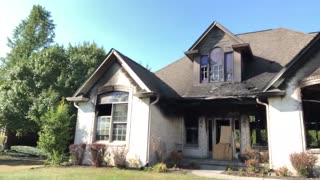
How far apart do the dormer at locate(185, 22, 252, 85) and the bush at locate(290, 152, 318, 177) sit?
547 cm

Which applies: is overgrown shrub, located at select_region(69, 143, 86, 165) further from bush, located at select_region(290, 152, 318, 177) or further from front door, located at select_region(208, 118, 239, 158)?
bush, located at select_region(290, 152, 318, 177)

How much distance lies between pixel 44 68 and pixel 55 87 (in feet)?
5.85

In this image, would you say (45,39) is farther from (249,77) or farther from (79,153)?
(249,77)

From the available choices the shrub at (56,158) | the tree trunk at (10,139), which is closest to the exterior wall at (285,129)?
the shrub at (56,158)

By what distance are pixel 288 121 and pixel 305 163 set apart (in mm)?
1786

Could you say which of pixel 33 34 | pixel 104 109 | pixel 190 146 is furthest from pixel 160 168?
pixel 33 34

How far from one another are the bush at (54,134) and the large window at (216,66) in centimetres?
777

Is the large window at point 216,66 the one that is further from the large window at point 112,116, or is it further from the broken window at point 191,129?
the large window at point 112,116

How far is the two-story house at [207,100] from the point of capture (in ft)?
39.5

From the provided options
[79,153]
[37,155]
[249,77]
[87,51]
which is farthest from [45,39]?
[249,77]

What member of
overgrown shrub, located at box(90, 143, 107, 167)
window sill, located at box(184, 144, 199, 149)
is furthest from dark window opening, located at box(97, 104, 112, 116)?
window sill, located at box(184, 144, 199, 149)

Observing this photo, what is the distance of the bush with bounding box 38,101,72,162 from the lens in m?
14.2

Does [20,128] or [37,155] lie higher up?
[20,128]

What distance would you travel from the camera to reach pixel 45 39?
35.2 metres
